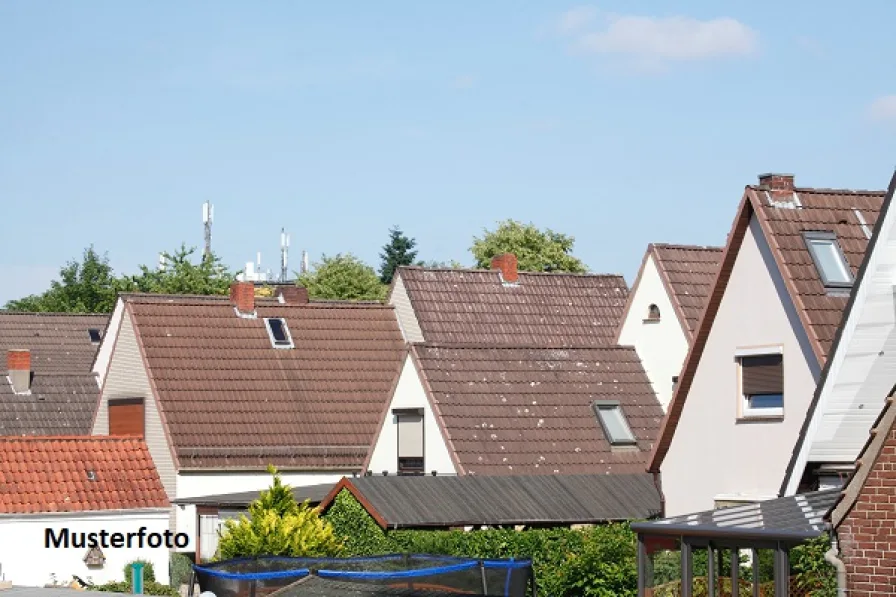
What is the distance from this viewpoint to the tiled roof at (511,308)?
4394 centimetres

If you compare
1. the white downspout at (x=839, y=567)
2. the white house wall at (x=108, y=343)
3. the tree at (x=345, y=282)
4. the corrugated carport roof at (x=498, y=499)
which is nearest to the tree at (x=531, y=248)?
the tree at (x=345, y=282)

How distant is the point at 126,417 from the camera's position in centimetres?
4497

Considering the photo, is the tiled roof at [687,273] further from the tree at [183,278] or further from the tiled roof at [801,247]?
the tree at [183,278]

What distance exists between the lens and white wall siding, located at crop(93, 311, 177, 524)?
42562 mm

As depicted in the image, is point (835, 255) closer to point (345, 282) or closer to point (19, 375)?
point (19, 375)

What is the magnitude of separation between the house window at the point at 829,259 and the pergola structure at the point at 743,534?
4.95 metres

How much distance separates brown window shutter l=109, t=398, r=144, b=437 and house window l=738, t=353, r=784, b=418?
69.8ft

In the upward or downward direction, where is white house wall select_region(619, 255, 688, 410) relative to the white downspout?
upward

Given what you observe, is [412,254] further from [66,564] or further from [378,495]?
[378,495]

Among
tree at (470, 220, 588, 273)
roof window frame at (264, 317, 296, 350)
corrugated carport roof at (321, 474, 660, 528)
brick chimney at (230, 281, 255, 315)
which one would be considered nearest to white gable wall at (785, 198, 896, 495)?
corrugated carport roof at (321, 474, 660, 528)

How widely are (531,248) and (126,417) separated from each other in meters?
40.2

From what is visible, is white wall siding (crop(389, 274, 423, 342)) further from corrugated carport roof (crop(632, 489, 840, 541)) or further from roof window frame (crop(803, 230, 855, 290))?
corrugated carport roof (crop(632, 489, 840, 541))

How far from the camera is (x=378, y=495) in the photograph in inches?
1250

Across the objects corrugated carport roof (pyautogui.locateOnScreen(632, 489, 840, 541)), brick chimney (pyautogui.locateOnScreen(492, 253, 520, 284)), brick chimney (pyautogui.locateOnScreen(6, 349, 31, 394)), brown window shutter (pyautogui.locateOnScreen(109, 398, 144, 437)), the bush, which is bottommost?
the bush
